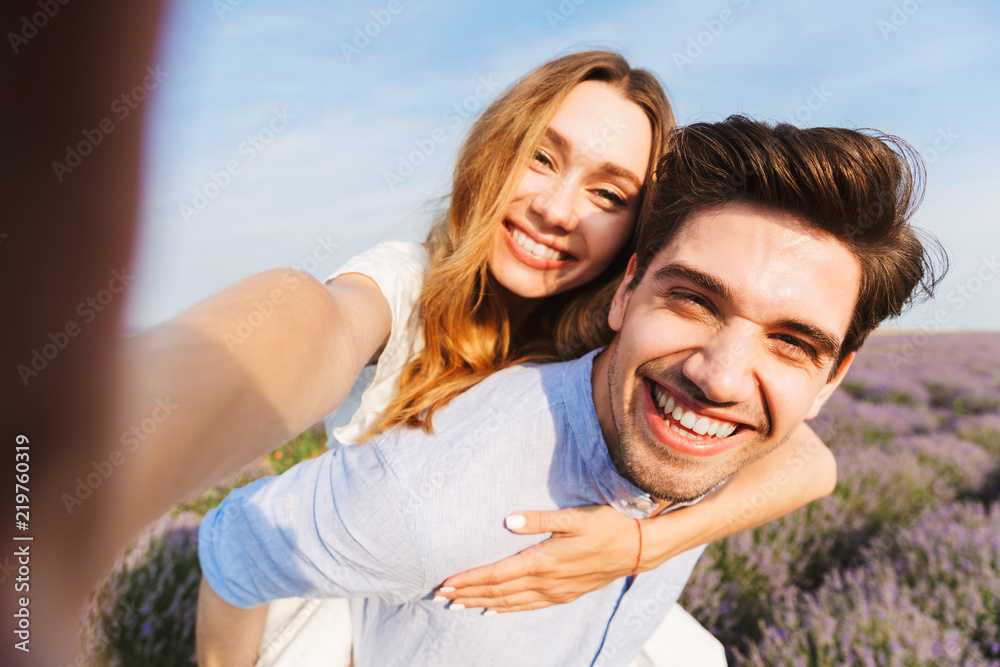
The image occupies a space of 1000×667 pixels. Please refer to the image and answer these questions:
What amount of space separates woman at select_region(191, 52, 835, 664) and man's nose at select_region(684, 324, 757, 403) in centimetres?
62

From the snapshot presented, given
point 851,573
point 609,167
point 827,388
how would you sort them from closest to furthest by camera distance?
point 827,388
point 609,167
point 851,573

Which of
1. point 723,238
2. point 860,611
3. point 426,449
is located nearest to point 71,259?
point 426,449

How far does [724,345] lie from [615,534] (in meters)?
0.79

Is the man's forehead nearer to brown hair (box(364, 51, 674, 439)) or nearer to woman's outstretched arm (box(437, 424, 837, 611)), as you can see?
brown hair (box(364, 51, 674, 439))

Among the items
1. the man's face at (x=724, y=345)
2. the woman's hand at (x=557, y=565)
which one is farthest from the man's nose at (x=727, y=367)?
the woman's hand at (x=557, y=565)

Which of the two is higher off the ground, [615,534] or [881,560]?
[615,534]

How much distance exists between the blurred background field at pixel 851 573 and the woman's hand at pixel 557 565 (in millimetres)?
858

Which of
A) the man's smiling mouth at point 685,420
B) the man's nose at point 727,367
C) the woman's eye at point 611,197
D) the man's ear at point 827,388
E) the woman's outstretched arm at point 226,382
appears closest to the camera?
the woman's outstretched arm at point 226,382

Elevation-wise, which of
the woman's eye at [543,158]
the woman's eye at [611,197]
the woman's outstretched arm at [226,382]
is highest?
the woman's outstretched arm at [226,382]

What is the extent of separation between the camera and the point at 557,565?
2.04 m

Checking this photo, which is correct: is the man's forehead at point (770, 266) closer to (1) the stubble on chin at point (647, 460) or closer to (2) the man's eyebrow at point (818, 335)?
(2) the man's eyebrow at point (818, 335)

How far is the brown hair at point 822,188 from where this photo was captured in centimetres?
196

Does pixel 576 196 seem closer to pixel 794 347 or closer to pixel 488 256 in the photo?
pixel 488 256

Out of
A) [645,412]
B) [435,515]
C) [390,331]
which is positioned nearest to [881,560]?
[645,412]
